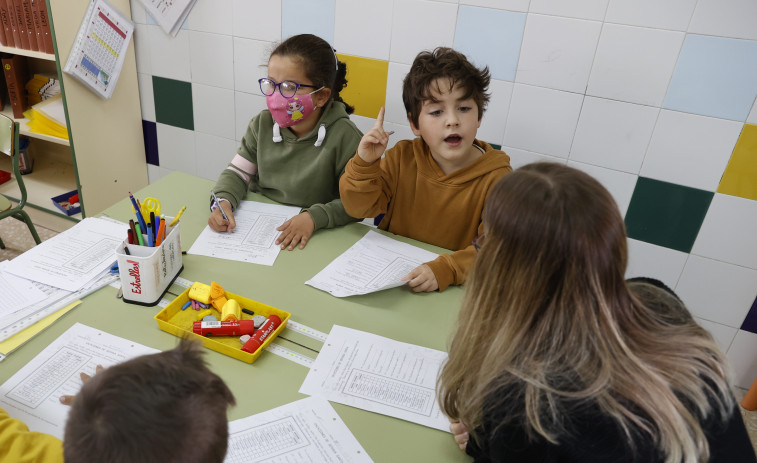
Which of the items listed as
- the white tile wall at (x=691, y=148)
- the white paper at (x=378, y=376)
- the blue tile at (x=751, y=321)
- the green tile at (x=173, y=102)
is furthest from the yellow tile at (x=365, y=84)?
the blue tile at (x=751, y=321)

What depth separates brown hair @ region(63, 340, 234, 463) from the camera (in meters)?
0.45

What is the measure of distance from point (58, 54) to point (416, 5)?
61.2 inches

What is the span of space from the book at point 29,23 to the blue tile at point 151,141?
572mm

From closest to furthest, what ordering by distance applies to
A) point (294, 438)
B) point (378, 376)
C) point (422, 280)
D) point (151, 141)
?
point (294, 438), point (378, 376), point (422, 280), point (151, 141)

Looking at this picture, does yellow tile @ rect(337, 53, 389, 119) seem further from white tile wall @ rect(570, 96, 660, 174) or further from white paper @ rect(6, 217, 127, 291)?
white paper @ rect(6, 217, 127, 291)

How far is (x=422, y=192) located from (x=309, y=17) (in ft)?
3.30

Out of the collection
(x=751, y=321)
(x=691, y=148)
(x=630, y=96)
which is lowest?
(x=751, y=321)

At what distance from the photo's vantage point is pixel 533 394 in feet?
2.16

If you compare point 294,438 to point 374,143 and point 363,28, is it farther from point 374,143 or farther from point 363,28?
point 363,28

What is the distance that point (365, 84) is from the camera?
2062 mm

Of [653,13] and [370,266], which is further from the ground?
[653,13]

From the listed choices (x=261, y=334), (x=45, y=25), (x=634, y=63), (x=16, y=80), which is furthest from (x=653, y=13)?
(x=16, y=80)

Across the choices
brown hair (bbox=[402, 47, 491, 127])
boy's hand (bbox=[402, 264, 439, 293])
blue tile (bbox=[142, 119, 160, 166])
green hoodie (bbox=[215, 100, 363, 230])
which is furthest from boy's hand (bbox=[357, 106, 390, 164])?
blue tile (bbox=[142, 119, 160, 166])

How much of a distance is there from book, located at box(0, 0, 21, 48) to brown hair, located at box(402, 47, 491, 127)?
205cm
